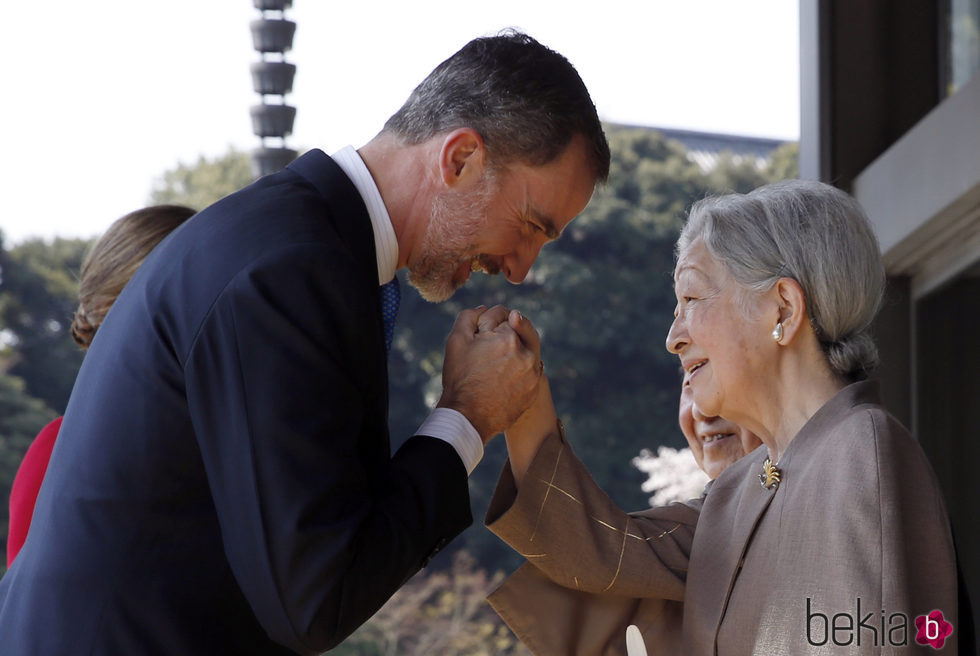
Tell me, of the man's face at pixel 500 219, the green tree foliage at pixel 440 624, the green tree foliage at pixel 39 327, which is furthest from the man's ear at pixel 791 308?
the green tree foliage at pixel 39 327

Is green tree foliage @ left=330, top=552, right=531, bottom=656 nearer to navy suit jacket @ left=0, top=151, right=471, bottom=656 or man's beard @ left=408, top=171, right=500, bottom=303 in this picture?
man's beard @ left=408, top=171, right=500, bottom=303

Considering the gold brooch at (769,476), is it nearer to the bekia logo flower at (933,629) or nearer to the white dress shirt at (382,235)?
the bekia logo flower at (933,629)

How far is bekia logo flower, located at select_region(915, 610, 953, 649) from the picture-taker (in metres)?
1.55

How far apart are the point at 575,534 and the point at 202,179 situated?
16.9 meters

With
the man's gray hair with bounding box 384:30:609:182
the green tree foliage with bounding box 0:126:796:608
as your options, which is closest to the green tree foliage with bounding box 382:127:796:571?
the green tree foliage with bounding box 0:126:796:608

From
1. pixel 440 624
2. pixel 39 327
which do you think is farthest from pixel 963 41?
pixel 39 327

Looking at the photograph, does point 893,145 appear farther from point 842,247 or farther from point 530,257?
point 530,257

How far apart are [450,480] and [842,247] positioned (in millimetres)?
798

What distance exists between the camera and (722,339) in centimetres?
190

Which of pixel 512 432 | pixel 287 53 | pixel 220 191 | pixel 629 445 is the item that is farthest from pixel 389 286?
pixel 220 191

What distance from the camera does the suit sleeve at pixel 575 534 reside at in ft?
6.40

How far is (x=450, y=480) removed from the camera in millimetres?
1445

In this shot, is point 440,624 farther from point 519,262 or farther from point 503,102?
point 503,102

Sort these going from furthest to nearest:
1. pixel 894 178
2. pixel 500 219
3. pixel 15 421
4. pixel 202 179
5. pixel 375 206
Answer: pixel 202 179 → pixel 15 421 → pixel 894 178 → pixel 500 219 → pixel 375 206
